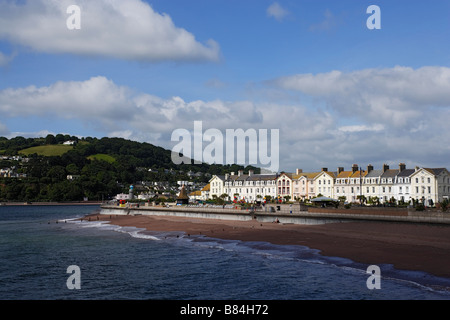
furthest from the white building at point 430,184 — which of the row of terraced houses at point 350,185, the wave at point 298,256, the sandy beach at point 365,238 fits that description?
the wave at point 298,256

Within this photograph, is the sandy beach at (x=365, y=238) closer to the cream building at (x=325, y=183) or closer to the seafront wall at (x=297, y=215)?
the seafront wall at (x=297, y=215)

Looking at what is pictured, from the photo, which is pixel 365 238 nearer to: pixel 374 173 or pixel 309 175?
pixel 374 173

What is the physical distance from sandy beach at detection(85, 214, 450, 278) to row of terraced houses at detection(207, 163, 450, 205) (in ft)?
96.6

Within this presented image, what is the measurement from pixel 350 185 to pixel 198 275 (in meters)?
70.2

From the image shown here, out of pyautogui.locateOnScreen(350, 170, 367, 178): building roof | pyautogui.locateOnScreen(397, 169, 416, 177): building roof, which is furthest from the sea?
pyautogui.locateOnScreen(350, 170, 367, 178): building roof

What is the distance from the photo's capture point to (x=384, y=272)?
2583 cm

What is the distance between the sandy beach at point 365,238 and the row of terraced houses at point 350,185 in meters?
29.5

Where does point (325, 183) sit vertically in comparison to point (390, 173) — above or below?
below

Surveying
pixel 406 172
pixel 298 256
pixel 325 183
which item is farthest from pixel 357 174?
pixel 298 256

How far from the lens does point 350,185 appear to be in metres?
89.9

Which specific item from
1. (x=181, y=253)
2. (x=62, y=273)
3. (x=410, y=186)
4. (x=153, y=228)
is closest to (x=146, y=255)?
(x=181, y=253)
